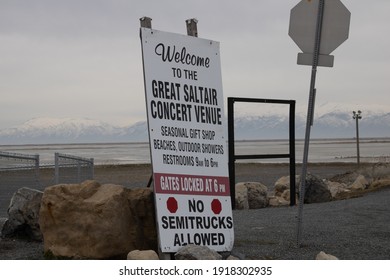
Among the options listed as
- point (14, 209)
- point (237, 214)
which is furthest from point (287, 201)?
point (14, 209)

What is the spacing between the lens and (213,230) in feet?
26.8

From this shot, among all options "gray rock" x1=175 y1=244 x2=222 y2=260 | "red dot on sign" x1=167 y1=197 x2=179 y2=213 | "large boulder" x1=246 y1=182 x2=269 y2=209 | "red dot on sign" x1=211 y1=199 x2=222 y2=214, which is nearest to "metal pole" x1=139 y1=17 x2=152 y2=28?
"red dot on sign" x1=167 y1=197 x2=179 y2=213

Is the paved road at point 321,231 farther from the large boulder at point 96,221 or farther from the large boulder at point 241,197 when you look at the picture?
the large boulder at point 96,221

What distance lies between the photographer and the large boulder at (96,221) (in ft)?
26.5

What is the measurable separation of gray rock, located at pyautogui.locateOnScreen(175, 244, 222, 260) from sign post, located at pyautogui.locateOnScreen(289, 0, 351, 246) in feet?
8.00

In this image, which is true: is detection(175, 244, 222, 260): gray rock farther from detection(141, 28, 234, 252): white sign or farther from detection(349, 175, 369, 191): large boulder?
detection(349, 175, 369, 191): large boulder

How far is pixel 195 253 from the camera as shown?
289 inches

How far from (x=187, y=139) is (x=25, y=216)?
3270 millimetres

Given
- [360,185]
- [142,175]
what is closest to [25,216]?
[360,185]

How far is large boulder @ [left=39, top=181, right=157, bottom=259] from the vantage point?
8062 millimetres

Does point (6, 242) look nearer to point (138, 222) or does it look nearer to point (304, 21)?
point (138, 222)

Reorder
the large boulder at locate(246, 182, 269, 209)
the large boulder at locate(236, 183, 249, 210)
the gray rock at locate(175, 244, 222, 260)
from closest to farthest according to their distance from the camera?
the gray rock at locate(175, 244, 222, 260) → the large boulder at locate(236, 183, 249, 210) → the large boulder at locate(246, 182, 269, 209)

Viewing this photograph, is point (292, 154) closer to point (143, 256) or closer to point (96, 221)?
point (96, 221)

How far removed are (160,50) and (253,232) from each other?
3830 millimetres
